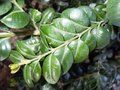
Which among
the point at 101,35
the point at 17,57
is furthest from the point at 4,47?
the point at 101,35

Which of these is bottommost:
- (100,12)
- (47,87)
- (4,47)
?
(47,87)

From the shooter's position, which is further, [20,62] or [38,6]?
[38,6]

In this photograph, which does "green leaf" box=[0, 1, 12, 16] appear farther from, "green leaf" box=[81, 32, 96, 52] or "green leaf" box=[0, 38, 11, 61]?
"green leaf" box=[81, 32, 96, 52]

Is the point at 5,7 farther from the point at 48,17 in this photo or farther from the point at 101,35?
the point at 101,35

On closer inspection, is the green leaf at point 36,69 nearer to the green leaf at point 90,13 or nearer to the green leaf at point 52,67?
the green leaf at point 52,67

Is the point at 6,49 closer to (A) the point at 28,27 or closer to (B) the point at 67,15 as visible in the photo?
(A) the point at 28,27

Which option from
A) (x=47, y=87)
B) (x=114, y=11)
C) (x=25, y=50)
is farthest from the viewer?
(x=47, y=87)

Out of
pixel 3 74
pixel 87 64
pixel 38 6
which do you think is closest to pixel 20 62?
pixel 87 64
